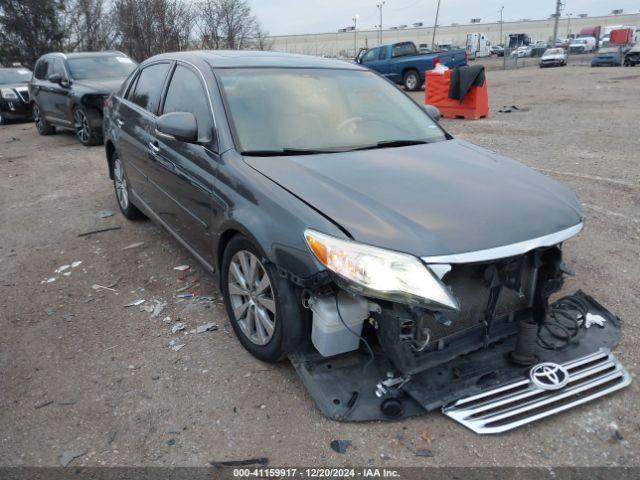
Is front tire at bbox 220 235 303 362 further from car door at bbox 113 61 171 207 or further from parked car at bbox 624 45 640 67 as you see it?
parked car at bbox 624 45 640 67

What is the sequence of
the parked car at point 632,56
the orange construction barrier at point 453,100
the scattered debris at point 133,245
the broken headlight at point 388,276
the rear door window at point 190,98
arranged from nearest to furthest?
the broken headlight at point 388,276 < the rear door window at point 190,98 < the scattered debris at point 133,245 < the orange construction barrier at point 453,100 < the parked car at point 632,56

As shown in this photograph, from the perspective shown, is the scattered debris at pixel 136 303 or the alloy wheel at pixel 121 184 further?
the alloy wheel at pixel 121 184

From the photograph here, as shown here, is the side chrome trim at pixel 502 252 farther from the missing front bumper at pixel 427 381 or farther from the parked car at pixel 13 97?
the parked car at pixel 13 97

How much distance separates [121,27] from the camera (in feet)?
70.2

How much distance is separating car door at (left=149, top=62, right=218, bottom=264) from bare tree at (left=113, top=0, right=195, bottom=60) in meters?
19.0

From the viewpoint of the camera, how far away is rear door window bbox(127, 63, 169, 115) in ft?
13.7

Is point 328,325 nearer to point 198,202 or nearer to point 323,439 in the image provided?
point 323,439

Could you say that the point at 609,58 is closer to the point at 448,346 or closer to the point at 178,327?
the point at 448,346

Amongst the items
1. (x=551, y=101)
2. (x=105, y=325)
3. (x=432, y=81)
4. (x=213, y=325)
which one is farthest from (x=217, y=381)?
(x=551, y=101)

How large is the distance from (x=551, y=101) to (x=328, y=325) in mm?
15441

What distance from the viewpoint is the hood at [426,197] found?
2.31 m

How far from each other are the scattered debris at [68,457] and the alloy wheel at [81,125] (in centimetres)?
859

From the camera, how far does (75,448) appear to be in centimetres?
239

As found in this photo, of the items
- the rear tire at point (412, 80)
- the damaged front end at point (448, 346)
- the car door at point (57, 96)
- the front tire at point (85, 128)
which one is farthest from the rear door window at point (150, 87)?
the rear tire at point (412, 80)
